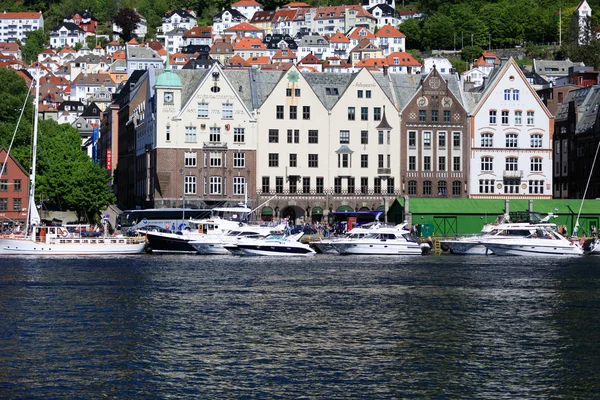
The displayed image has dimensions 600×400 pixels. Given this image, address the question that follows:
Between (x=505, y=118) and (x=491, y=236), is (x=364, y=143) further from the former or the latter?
(x=491, y=236)

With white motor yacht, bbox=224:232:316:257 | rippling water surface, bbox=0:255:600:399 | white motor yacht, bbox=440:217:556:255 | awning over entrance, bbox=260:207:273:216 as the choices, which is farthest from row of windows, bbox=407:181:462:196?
rippling water surface, bbox=0:255:600:399

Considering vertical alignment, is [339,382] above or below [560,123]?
below

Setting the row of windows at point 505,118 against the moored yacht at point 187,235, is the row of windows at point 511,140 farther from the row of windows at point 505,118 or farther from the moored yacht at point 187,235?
the moored yacht at point 187,235

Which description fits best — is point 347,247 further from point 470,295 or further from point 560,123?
point 560,123

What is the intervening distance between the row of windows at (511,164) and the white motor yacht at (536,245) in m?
23.3

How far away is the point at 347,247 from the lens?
103 m

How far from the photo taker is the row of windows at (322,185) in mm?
122438

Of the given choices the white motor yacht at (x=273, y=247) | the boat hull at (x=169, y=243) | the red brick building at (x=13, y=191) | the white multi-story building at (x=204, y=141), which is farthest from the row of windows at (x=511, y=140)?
the red brick building at (x=13, y=191)

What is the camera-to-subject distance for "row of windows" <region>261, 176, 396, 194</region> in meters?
122

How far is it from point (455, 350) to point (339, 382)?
25.5 feet

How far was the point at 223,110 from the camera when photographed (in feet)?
396

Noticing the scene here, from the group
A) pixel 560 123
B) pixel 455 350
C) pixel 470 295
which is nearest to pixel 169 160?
pixel 560 123

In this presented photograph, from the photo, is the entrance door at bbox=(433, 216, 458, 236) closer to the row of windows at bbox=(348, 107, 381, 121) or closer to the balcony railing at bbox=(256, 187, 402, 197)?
the balcony railing at bbox=(256, 187, 402, 197)

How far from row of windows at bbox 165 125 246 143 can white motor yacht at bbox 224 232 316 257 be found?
2225 centimetres
